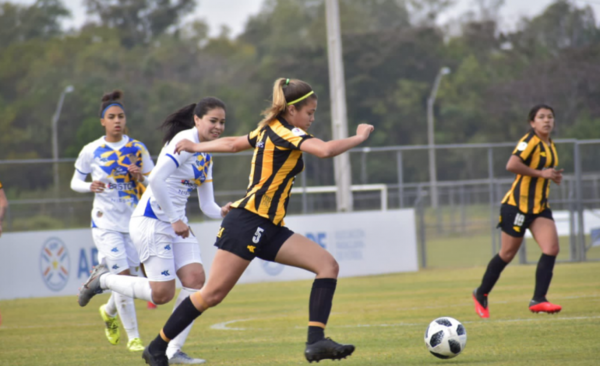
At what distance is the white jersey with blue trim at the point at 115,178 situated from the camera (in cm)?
825

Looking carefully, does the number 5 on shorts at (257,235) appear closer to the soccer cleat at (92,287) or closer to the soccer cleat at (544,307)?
the soccer cleat at (92,287)

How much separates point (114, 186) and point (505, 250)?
4.15 m

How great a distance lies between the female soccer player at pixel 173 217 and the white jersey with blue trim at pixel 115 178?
43.6 inches

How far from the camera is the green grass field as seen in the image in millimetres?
6879

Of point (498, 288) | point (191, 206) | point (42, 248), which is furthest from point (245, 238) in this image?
point (191, 206)

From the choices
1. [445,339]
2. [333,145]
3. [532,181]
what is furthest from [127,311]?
[532,181]

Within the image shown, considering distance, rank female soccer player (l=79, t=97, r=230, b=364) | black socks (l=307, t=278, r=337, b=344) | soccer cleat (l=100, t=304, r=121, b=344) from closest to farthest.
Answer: black socks (l=307, t=278, r=337, b=344), female soccer player (l=79, t=97, r=230, b=364), soccer cleat (l=100, t=304, r=121, b=344)

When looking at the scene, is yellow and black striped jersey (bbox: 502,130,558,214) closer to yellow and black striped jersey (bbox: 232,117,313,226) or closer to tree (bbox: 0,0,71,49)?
yellow and black striped jersey (bbox: 232,117,313,226)

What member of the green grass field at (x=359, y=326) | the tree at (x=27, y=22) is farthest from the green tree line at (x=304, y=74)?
the green grass field at (x=359, y=326)

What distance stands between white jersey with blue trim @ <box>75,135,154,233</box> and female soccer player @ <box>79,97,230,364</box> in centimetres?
111

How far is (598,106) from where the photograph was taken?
44.0 metres

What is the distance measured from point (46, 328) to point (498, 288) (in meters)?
6.75

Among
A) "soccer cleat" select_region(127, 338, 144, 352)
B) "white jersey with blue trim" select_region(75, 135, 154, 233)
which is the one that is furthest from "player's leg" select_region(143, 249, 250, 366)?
"white jersey with blue trim" select_region(75, 135, 154, 233)

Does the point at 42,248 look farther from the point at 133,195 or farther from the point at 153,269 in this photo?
the point at 153,269
